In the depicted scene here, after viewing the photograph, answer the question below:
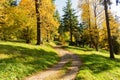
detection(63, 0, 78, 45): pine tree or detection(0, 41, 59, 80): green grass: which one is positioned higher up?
detection(63, 0, 78, 45): pine tree

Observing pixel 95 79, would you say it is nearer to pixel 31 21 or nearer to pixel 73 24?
pixel 31 21

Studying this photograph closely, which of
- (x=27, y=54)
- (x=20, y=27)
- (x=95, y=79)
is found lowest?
(x=95, y=79)

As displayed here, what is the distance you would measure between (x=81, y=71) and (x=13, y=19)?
20.0 metres

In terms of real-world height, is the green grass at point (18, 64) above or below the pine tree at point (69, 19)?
below

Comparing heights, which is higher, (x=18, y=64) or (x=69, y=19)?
(x=69, y=19)

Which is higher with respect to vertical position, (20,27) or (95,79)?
(20,27)

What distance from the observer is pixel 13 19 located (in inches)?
1543

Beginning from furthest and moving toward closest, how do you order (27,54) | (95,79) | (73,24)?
(73,24), (27,54), (95,79)

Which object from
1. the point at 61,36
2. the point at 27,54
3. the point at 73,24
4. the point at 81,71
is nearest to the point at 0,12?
the point at 27,54

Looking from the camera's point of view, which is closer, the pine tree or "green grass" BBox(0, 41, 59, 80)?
"green grass" BBox(0, 41, 59, 80)

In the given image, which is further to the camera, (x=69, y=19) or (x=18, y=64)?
(x=69, y=19)

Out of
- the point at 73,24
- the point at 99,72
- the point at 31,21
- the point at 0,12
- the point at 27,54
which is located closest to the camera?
the point at 99,72

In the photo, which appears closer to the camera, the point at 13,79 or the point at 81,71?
the point at 13,79

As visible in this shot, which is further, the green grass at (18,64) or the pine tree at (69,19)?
the pine tree at (69,19)
